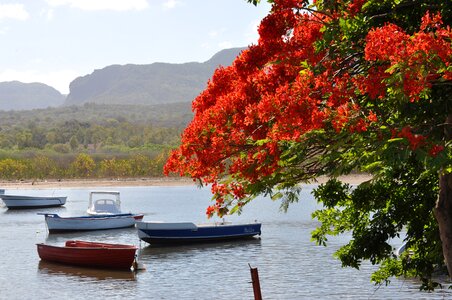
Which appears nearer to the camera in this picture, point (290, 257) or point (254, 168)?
point (254, 168)

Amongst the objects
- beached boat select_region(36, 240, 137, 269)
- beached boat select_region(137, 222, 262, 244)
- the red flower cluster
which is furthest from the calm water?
the red flower cluster

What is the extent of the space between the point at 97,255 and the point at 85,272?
1332mm

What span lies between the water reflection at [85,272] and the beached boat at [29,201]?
54793 mm

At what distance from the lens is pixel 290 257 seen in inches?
1850

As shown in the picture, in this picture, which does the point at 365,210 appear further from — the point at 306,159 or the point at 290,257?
the point at 290,257

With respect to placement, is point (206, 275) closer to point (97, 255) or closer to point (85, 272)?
point (97, 255)

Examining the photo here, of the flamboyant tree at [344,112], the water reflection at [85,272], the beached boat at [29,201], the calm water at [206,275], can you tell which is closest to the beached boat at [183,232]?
the calm water at [206,275]

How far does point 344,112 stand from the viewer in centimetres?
985

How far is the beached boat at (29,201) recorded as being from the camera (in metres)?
96.3

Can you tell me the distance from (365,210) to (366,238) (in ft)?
2.21

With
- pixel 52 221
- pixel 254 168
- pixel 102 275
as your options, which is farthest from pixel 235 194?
pixel 52 221

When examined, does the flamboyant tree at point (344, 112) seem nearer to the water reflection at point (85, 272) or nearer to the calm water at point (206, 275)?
the calm water at point (206, 275)

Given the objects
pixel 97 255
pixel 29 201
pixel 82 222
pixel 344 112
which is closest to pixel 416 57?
pixel 344 112

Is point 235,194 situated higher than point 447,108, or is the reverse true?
point 447,108
